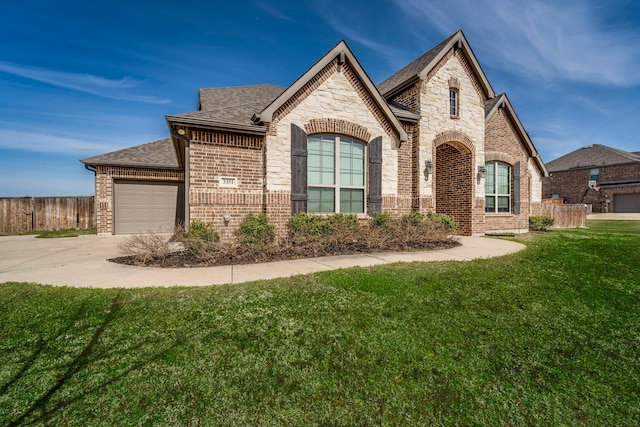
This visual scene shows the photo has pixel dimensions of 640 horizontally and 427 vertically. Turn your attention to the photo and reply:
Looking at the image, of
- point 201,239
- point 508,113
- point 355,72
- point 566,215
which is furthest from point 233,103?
point 566,215

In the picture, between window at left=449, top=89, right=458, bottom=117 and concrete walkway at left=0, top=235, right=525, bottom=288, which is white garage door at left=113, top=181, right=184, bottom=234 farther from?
window at left=449, top=89, right=458, bottom=117

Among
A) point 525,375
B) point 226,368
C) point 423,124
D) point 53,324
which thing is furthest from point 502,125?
point 53,324

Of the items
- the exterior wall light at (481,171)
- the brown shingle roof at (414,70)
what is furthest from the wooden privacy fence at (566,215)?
the brown shingle roof at (414,70)

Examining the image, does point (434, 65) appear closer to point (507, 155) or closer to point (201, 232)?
point (507, 155)

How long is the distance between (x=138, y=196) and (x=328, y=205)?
898 cm

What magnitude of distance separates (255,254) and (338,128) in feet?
15.0

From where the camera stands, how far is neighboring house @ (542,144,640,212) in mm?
31344

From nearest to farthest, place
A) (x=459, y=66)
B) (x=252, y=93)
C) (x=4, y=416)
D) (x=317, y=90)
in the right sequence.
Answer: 1. (x=4, y=416)
2. (x=317, y=90)
3. (x=459, y=66)
4. (x=252, y=93)

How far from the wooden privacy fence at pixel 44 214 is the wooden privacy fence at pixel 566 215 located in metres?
24.2

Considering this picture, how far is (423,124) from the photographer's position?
10.5 m

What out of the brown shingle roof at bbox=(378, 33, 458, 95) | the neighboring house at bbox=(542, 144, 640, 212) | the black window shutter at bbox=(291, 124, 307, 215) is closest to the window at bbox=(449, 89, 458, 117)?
the brown shingle roof at bbox=(378, 33, 458, 95)

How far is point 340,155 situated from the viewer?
9.09 m

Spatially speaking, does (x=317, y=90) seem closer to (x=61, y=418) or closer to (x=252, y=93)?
(x=252, y=93)

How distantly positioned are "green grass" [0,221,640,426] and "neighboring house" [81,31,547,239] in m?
4.25
